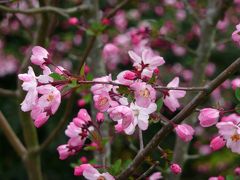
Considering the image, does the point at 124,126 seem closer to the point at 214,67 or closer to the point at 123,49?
the point at 123,49

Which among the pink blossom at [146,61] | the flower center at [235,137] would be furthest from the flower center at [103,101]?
the flower center at [235,137]

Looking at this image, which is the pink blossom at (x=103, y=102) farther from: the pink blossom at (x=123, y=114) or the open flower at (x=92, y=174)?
the open flower at (x=92, y=174)

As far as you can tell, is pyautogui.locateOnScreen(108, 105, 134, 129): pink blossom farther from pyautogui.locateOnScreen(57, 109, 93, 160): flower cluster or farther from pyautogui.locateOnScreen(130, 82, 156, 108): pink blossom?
pyautogui.locateOnScreen(57, 109, 93, 160): flower cluster

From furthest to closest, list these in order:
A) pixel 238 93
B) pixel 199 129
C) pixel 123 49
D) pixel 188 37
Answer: pixel 199 129 → pixel 188 37 → pixel 123 49 → pixel 238 93

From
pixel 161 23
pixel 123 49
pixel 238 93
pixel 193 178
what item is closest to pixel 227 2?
pixel 161 23

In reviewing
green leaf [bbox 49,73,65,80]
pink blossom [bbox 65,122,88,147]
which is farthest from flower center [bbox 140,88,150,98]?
pink blossom [bbox 65,122,88,147]

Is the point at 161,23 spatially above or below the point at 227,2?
below

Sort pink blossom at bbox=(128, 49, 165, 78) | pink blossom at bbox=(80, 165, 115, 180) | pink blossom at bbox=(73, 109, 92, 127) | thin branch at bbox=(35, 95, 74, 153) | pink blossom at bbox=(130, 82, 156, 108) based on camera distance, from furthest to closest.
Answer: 1. thin branch at bbox=(35, 95, 74, 153)
2. pink blossom at bbox=(73, 109, 92, 127)
3. pink blossom at bbox=(80, 165, 115, 180)
4. pink blossom at bbox=(128, 49, 165, 78)
5. pink blossom at bbox=(130, 82, 156, 108)
